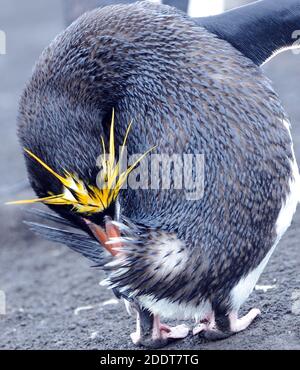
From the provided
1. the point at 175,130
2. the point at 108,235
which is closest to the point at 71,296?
the point at 108,235

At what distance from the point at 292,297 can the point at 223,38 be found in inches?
38.1

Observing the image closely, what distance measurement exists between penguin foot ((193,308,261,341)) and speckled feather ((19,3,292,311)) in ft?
0.40

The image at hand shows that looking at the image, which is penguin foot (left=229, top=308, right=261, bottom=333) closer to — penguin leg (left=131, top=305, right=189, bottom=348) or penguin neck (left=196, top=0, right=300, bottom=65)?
penguin leg (left=131, top=305, right=189, bottom=348)

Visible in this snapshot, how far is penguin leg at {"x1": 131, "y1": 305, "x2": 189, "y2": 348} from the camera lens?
115 inches

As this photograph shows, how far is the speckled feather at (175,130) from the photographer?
103 inches

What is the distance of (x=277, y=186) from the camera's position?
8.81 feet

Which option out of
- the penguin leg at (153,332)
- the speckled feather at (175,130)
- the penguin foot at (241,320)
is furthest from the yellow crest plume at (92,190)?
the penguin foot at (241,320)

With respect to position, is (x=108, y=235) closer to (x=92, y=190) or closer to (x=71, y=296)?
(x=92, y=190)

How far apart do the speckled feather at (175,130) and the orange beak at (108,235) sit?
5 cm

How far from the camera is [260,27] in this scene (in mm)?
3020

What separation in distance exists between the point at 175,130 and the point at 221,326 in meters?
0.70

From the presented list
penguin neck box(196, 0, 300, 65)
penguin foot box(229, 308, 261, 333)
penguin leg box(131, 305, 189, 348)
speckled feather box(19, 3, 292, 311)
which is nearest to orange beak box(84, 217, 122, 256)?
speckled feather box(19, 3, 292, 311)
